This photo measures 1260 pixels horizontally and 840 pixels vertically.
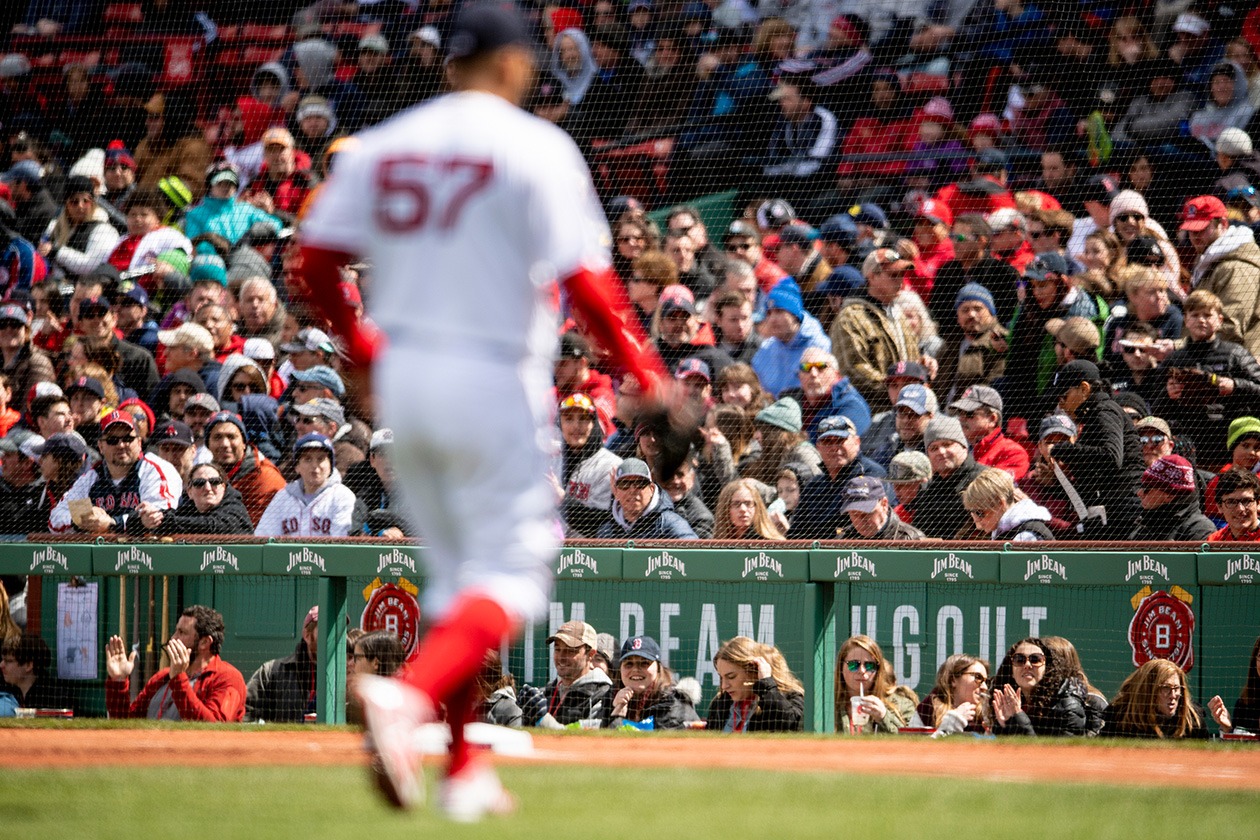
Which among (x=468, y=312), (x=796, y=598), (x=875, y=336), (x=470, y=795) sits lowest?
(x=470, y=795)

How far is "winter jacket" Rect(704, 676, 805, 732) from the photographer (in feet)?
23.0

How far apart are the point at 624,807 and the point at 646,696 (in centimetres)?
333

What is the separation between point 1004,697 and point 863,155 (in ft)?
21.0

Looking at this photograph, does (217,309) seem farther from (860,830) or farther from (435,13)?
(860,830)

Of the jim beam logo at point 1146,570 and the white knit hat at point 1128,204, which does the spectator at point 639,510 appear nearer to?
the jim beam logo at point 1146,570

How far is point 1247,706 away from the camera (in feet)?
22.2

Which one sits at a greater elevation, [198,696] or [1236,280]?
[1236,280]

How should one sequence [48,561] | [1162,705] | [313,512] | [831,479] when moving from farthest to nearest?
[313,512]
[831,479]
[48,561]
[1162,705]

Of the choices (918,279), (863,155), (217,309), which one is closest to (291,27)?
(217,309)

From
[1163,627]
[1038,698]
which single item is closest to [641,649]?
[1038,698]

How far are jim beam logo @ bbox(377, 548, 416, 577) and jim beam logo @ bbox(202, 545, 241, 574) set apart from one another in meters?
0.81

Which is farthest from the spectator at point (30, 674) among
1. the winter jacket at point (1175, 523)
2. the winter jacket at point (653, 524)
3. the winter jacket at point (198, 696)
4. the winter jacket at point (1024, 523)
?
the winter jacket at point (1175, 523)

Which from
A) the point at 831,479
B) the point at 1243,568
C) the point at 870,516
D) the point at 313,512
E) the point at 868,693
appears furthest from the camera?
the point at 313,512

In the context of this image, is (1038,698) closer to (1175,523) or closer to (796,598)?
(796,598)
